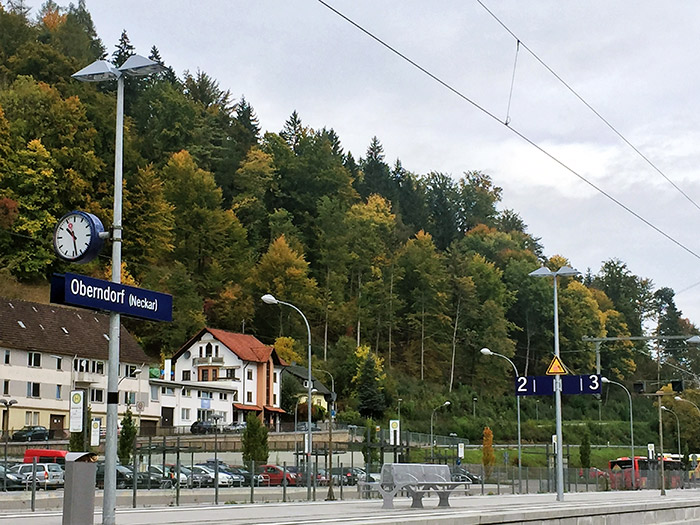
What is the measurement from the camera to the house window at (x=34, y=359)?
7019 cm

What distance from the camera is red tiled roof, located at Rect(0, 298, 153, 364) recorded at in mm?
70125

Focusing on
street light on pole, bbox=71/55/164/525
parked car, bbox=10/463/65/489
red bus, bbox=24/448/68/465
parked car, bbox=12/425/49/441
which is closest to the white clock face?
street light on pole, bbox=71/55/164/525

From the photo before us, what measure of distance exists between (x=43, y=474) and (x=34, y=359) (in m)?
36.0

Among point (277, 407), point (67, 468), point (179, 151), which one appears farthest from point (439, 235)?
point (67, 468)

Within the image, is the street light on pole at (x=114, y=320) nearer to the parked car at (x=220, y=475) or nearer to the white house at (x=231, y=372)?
the parked car at (x=220, y=475)

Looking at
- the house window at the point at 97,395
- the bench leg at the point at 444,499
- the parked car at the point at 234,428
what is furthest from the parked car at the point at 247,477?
the house window at the point at 97,395

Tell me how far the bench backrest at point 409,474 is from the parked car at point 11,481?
1528 cm

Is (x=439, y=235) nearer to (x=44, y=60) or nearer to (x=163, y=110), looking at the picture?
(x=163, y=110)

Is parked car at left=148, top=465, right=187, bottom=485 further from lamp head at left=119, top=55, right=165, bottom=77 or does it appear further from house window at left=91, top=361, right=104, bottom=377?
house window at left=91, top=361, right=104, bottom=377

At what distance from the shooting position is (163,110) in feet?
385

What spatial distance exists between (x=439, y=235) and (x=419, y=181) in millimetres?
28380

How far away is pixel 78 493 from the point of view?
48.7ft

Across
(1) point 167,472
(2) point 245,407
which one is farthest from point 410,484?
(2) point 245,407

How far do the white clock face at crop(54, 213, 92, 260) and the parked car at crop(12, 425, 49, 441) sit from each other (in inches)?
1966
